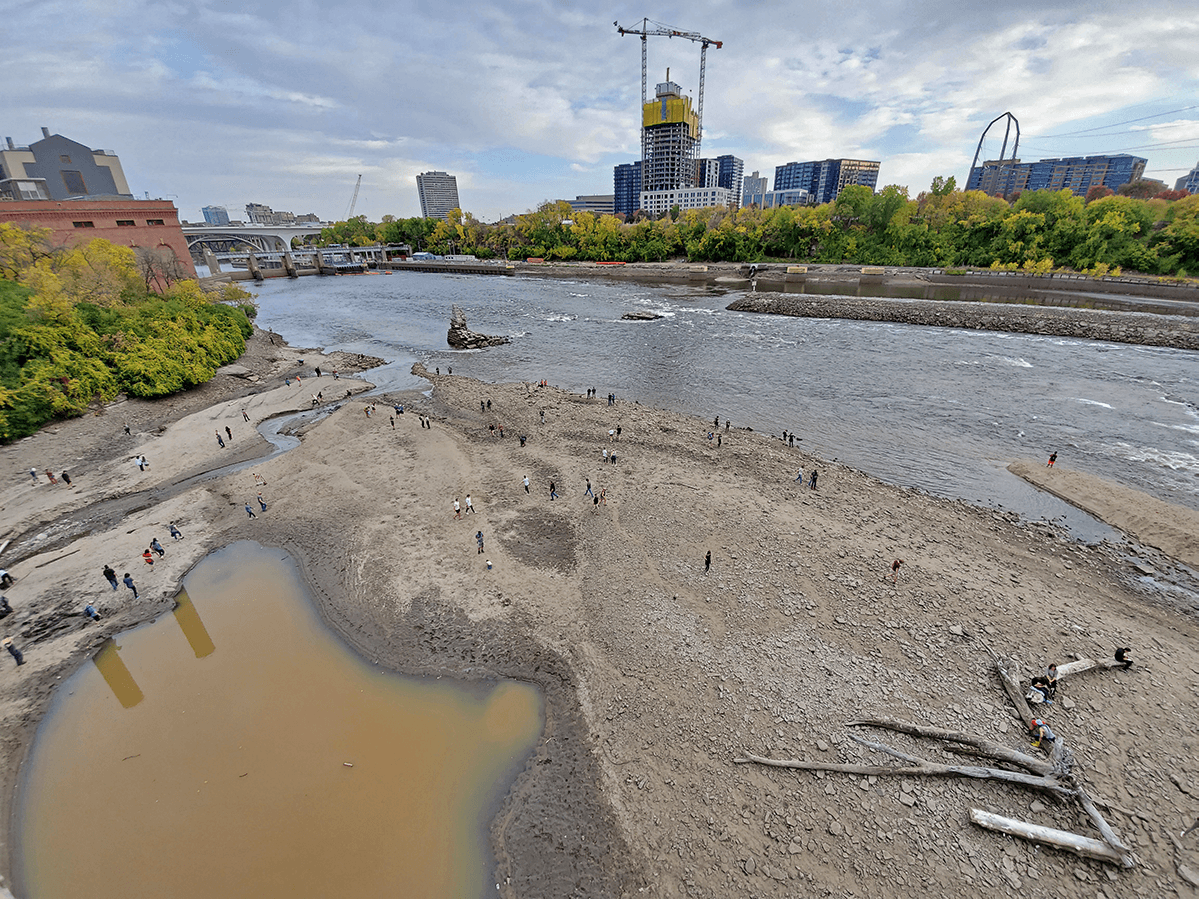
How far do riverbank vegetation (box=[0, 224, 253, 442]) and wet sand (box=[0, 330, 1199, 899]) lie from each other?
5.02m

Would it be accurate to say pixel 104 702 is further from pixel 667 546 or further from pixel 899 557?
pixel 899 557

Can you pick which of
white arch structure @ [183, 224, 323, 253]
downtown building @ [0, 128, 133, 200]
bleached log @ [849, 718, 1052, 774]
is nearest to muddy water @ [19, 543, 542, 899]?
bleached log @ [849, 718, 1052, 774]

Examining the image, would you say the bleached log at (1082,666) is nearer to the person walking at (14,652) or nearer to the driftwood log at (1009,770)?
the driftwood log at (1009,770)

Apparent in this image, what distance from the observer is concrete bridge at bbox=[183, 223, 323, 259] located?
138 metres

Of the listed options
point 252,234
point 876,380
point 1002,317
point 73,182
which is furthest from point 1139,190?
point 73,182

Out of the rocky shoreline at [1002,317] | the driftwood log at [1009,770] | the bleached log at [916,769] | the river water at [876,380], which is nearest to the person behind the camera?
the driftwood log at [1009,770]

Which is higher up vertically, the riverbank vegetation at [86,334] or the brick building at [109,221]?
the brick building at [109,221]

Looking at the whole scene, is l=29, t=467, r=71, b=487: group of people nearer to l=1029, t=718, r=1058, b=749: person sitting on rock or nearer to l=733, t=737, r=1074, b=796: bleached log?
l=733, t=737, r=1074, b=796: bleached log

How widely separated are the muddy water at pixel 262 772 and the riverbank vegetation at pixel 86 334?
31674mm

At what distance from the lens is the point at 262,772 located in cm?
1560

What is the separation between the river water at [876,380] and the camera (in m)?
34.2

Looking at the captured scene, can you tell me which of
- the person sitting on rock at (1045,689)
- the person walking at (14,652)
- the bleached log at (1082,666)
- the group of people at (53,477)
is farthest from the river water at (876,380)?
the person walking at (14,652)

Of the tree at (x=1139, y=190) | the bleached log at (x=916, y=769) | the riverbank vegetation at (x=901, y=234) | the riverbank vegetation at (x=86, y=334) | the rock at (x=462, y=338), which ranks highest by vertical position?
the tree at (x=1139, y=190)

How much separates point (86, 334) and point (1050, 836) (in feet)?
227
